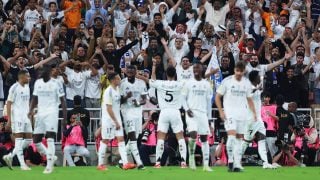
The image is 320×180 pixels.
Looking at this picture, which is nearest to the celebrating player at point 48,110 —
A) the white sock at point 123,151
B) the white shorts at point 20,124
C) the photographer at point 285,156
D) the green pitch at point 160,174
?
the green pitch at point 160,174

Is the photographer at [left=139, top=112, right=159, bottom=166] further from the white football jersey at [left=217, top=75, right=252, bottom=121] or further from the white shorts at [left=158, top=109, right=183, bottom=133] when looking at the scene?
the white football jersey at [left=217, top=75, right=252, bottom=121]

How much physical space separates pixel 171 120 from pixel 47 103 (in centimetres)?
349

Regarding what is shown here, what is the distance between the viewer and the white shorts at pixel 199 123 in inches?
1125

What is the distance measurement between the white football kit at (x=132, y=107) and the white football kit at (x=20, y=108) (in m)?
2.45

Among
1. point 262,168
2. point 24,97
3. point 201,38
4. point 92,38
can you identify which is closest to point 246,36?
point 201,38

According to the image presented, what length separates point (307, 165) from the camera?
32.8m

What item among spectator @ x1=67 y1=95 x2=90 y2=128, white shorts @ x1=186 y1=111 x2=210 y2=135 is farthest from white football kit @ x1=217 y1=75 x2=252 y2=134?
spectator @ x1=67 y1=95 x2=90 y2=128

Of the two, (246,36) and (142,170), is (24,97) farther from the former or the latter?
(246,36)

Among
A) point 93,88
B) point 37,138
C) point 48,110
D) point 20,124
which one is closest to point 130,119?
point 48,110

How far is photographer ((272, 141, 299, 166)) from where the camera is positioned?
32.3 metres

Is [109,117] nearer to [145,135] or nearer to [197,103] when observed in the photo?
[197,103]

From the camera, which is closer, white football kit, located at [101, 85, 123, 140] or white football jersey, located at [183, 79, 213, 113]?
white football kit, located at [101, 85, 123, 140]

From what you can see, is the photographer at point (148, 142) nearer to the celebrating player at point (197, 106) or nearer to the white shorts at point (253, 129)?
the celebrating player at point (197, 106)

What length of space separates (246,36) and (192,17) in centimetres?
205
